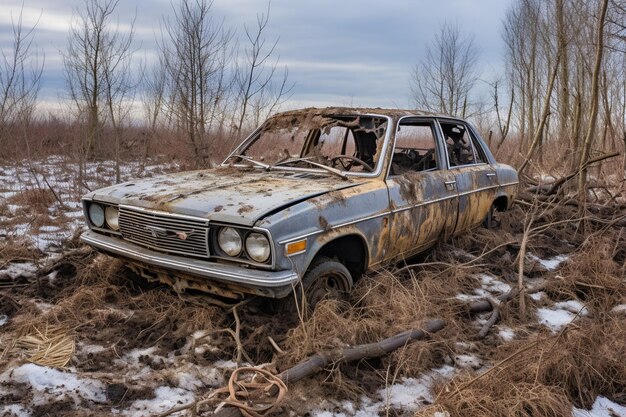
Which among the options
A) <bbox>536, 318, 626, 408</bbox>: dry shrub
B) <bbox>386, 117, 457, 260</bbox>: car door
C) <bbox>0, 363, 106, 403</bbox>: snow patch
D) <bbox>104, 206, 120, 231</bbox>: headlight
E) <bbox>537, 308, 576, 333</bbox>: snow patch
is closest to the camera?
<bbox>0, 363, 106, 403</bbox>: snow patch

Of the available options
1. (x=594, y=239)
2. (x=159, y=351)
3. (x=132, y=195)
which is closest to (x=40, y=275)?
(x=132, y=195)

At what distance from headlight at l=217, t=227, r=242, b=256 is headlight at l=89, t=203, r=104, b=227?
128cm

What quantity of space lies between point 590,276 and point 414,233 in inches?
73.2

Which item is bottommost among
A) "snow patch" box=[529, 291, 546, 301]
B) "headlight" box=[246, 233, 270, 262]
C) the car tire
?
"snow patch" box=[529, 291, 546, 301]

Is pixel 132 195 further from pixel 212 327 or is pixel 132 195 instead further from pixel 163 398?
→ pixel 163 398

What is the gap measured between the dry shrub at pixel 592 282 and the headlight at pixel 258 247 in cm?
293

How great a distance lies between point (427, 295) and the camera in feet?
13.1

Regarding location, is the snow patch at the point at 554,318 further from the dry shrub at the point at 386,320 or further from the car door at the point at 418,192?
the car door at the point at 418,192

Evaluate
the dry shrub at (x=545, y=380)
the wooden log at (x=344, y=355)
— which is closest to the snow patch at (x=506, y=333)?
the dry shrub at (x=545, y=380)

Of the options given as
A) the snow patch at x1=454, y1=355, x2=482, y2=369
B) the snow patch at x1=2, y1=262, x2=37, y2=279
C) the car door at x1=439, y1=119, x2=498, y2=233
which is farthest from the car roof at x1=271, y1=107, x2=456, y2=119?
the snow patch at x1=2, y1=262, x2=37, y2=279

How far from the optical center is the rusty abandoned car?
125 inches

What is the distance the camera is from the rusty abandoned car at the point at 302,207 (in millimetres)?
3174

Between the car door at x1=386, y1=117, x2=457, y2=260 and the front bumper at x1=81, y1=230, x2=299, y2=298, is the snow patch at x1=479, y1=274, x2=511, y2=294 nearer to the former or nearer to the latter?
the car door at x1=386, y1=117, x2=457, y2=260

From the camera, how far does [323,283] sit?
3.63 metres
